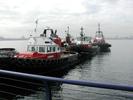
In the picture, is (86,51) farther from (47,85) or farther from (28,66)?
(47,85)

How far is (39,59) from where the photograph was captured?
27.5 m

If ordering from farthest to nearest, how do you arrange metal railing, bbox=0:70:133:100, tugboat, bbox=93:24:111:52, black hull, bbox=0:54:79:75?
tugboat, bbox=93:24:111:52
black hull, bbox=0:54:79:75
metal railing, bbox=0:70:133:100

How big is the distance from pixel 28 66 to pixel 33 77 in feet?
74.7

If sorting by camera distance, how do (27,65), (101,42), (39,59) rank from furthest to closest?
1. (101,42)
2. (39,59)
3. (27,65)

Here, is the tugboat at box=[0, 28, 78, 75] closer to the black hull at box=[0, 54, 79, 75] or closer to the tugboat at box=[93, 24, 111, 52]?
the black hull at box=[0, 54, 79, 75]

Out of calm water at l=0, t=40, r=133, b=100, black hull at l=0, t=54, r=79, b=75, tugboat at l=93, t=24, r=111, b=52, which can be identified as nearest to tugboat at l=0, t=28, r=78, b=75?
black hull at l=0, t=54, r=79, b=75

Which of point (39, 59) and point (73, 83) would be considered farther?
point (39, 59)

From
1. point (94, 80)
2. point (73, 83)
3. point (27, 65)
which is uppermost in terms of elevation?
point (73, 83)

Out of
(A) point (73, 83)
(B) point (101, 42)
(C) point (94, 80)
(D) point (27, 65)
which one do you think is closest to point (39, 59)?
(D) point (27, 65)

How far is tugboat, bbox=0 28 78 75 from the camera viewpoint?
25.9 metres

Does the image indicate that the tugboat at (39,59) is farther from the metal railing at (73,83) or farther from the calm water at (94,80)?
the metal railing at (73,83)

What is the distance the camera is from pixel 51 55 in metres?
30.9

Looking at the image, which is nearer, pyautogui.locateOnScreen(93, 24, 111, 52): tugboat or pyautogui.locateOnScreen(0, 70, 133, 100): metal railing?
pyautogui.locateOnScreen(0, 70, 133, 100): metal railing

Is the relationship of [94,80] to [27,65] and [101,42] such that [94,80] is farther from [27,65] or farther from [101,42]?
[101,42]
